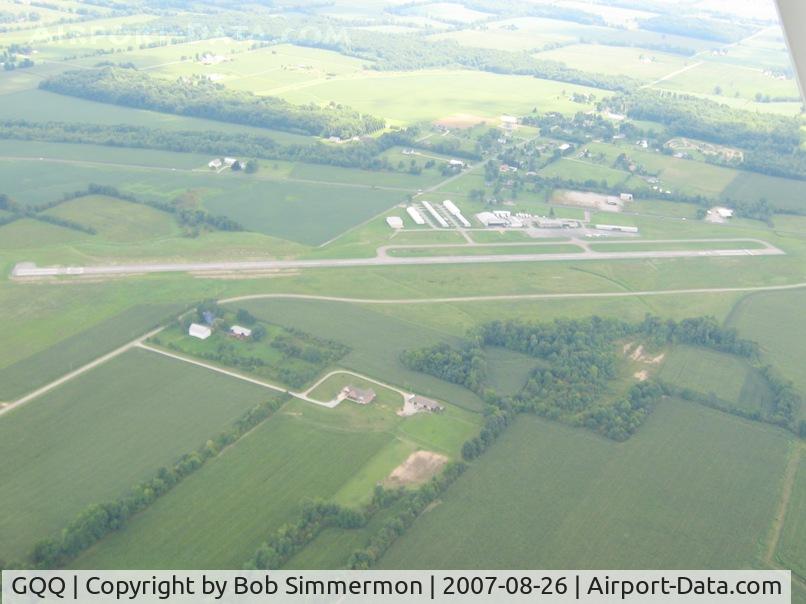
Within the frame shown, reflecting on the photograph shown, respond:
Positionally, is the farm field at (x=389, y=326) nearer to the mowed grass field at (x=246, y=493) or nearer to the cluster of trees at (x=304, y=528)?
the mowed grass field at (x=246, y=493)

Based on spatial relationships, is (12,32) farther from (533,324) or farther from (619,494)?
(619,494)

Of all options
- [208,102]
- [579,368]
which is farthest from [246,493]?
[208,102]

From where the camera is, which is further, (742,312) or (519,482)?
(742,312)

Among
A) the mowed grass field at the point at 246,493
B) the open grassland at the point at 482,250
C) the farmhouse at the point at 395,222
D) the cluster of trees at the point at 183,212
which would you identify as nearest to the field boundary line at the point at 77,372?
the mowed grass field at the point at 246,493

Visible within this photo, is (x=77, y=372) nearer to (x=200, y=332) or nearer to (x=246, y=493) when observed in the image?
(x=200, y=332)

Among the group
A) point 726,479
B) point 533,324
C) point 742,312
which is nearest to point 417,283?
point 533,324
